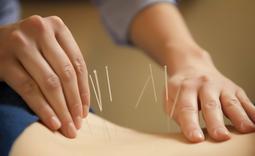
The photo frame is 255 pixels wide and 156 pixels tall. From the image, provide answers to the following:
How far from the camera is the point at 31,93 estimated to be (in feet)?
2.37

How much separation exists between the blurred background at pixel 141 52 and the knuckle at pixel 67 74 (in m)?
0.75

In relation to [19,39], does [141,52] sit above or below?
below

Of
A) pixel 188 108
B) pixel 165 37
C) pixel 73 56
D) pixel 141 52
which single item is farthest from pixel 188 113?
pixel 141 52

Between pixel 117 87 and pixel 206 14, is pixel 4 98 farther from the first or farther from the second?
pixel 206 14

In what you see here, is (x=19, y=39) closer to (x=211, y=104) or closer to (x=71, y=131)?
(x=71, y=131)

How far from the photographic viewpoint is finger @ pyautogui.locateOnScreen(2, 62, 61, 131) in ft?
2.29

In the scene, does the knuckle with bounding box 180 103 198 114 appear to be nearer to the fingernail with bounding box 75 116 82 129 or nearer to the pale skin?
the pale skin

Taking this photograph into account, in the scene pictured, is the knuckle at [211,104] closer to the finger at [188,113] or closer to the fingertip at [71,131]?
the finger at [188,113]

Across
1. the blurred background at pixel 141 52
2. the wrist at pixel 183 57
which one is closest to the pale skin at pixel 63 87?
the wrist at pixel 183 57

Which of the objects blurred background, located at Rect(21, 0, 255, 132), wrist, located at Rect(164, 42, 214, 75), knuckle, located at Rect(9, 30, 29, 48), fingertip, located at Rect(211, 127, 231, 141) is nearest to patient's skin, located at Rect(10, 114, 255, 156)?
fingertip, located at Rect(211, 127, 231, 141)

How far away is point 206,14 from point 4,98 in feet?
4.08

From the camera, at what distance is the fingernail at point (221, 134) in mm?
695

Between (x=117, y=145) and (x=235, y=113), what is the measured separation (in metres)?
0.21

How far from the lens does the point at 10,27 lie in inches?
30.3
